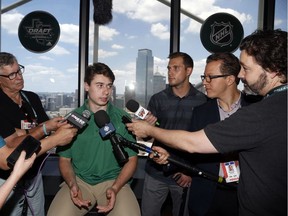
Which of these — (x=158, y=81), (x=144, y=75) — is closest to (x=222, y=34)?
(x=158, y=81)

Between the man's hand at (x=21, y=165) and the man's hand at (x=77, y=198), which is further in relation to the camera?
the man's hand at (x=77, y=198)

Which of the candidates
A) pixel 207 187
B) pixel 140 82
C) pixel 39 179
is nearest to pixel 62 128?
pixel 39 179

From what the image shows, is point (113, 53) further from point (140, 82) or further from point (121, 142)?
point (121, 142)

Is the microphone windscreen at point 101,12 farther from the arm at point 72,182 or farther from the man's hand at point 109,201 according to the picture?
the man's hand at point 109,201

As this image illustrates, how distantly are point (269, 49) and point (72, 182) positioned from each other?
1.57 m

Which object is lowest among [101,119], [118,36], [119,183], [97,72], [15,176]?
[119,183]

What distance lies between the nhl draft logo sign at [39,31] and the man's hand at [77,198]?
3181 mm

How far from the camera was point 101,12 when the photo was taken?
4516 millimetres

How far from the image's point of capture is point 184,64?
294 cm

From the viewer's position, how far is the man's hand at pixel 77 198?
74.1 inches

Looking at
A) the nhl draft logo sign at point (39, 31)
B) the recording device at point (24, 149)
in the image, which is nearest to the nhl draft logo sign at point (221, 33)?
the nhl draft logo sign at point (39, 31)

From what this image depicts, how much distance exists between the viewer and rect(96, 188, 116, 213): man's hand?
6.08ft

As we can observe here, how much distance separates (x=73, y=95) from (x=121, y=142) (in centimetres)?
293

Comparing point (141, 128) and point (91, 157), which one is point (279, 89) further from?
point (91, 157)
